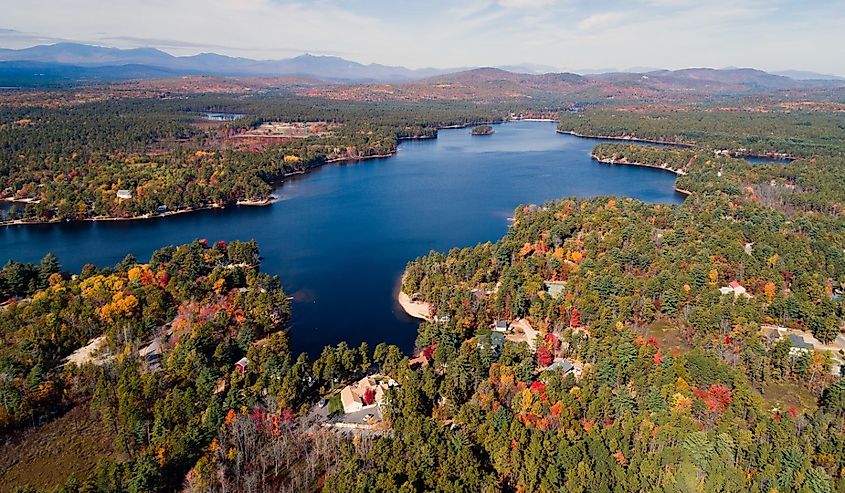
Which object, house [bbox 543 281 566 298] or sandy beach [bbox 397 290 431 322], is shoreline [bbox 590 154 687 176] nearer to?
house [bbox 543 281 566 298]

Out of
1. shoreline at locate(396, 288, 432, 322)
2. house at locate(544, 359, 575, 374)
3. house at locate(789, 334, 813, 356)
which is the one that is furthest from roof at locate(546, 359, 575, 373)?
house at locate(789, 334, 813, 356)

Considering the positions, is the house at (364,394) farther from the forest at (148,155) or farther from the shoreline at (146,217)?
the forest at (148,155)

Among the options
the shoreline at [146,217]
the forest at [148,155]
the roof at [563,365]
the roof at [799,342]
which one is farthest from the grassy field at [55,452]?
the forest at [148,155]

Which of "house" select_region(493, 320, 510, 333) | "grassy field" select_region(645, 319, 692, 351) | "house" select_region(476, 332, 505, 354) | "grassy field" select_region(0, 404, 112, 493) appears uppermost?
"house" select_region(476, 332, 505, 354)

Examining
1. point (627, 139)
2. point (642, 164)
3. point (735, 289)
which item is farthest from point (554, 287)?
point (627, 139)

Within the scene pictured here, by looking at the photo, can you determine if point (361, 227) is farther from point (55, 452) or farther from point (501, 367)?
point (55, 452)

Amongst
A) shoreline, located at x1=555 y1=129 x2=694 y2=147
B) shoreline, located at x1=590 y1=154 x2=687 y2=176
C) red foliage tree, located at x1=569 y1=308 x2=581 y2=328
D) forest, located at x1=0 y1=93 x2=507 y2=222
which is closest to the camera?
red foliage tree, located at x1=569 y1=308 x2=581 y2=328

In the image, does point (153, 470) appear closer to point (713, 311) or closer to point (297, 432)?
point (297, 432)
